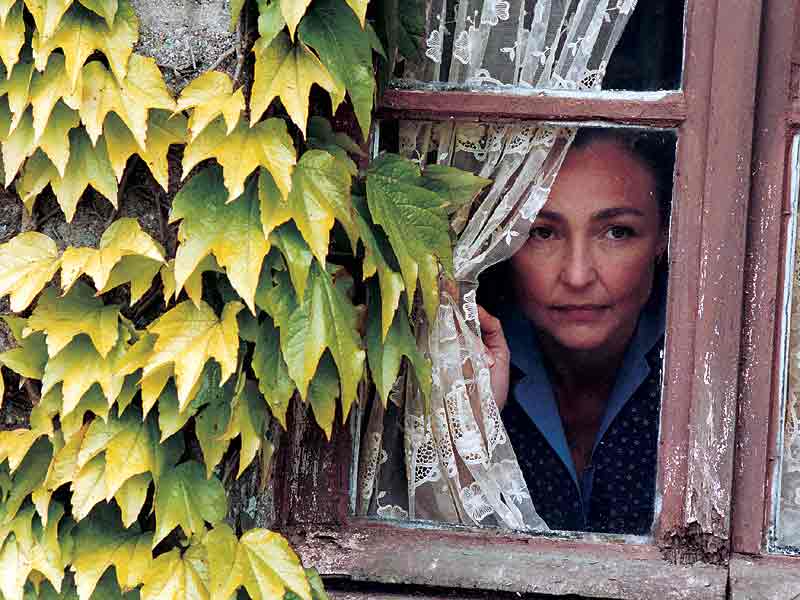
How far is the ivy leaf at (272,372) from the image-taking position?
5.68 feet

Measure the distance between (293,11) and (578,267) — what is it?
67cm

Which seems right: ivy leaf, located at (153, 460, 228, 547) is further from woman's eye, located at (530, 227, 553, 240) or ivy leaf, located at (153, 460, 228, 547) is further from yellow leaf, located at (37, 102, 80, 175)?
woman's eye, located at (530, 227, 553, 240)

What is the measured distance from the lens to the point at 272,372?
1736mm

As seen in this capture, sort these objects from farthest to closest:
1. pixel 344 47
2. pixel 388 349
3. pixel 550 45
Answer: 1. pixel 550 45
2. pixel 388 349
3. pixel 344 47

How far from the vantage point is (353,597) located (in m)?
1.92

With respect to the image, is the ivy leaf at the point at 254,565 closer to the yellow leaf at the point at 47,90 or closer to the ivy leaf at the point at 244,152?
the ivy leaf at the point at 244,152

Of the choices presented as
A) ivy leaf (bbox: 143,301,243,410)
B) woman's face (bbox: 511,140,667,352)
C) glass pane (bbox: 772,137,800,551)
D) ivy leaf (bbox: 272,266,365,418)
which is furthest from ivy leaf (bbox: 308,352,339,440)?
glass pane (bbox: 772,137,800,551)

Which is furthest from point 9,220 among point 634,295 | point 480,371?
point 634,295

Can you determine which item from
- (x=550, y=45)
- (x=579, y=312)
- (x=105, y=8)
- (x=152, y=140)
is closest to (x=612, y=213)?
(x=579, y=312)

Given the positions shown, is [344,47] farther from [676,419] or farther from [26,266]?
[676,419]

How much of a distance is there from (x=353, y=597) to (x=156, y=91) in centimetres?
86

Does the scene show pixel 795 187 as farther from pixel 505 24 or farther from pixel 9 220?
pixel 9 220

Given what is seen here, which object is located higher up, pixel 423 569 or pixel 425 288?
pixel 425 288

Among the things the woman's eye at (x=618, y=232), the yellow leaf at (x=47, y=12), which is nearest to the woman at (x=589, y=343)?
the woman's eye at (x=618, y=232)
